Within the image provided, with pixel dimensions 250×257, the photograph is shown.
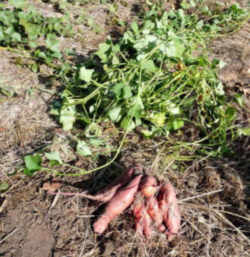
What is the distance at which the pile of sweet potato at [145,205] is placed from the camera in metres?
1.56

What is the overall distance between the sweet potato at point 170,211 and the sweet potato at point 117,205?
0.18 meters

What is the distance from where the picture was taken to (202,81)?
2.15 meters

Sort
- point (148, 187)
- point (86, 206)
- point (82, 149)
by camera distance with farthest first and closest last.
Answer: point (82, 149) < point (86, 206) < point (148, 187)

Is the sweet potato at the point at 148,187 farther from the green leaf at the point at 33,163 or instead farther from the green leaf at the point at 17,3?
the green leaf at the point at 17,3

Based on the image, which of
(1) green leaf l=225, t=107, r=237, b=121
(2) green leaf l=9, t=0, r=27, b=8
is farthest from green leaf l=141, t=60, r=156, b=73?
(2) green leaf l=9, t=0, r=27, b=8

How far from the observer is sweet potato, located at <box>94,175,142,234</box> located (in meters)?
1.54

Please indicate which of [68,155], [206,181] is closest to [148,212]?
[206,181]

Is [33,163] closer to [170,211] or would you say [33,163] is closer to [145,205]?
[145,205]

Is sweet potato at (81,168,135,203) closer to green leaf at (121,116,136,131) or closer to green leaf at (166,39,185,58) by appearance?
green leaf at (121,116,136,131)

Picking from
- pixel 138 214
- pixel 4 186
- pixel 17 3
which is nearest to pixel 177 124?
pixel 138 214

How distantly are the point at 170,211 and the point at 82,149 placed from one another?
723 mm

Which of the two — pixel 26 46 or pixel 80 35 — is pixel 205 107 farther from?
pixel 26 46

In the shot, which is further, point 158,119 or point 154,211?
point 158,119

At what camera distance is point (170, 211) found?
1.57 metres
